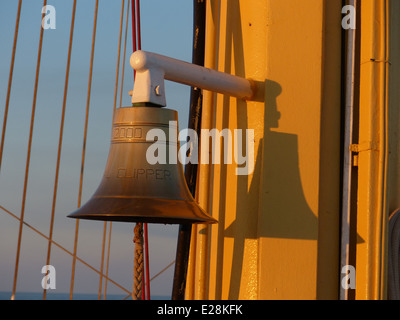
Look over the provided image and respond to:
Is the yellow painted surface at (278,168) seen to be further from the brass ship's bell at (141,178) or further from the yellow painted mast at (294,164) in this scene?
the brass ship's bell at (141,178)

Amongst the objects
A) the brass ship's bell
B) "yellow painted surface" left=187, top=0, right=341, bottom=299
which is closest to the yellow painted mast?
"yellow painted surface" left=187, top=0, right=341, bottom=299

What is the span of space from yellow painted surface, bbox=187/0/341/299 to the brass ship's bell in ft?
0.72

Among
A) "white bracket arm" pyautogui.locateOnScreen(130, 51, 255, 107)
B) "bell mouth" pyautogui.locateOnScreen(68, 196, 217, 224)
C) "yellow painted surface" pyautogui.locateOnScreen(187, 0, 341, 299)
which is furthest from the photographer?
"yellow painted surface" pyautogui.locateOnScreen(187, 0, 341, 299)

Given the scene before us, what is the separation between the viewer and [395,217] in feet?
6.29

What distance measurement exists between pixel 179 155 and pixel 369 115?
1.73 ft

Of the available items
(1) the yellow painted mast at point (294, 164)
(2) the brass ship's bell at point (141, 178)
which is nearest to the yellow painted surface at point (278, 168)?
(1) the yellow painted mast at point (294, 164)

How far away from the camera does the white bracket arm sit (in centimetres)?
166

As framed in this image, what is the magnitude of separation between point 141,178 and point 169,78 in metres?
0.26

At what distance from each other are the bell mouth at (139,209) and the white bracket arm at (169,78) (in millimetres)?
235

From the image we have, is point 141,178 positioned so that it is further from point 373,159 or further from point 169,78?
point 373,159

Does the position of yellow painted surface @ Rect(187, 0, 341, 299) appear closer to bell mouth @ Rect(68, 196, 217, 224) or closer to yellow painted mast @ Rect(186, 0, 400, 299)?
yellow painted mast @ Rect(186, 0, 400, 299)

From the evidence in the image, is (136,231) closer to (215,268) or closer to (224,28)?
(215,268)

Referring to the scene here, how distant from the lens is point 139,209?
5.07 ft
